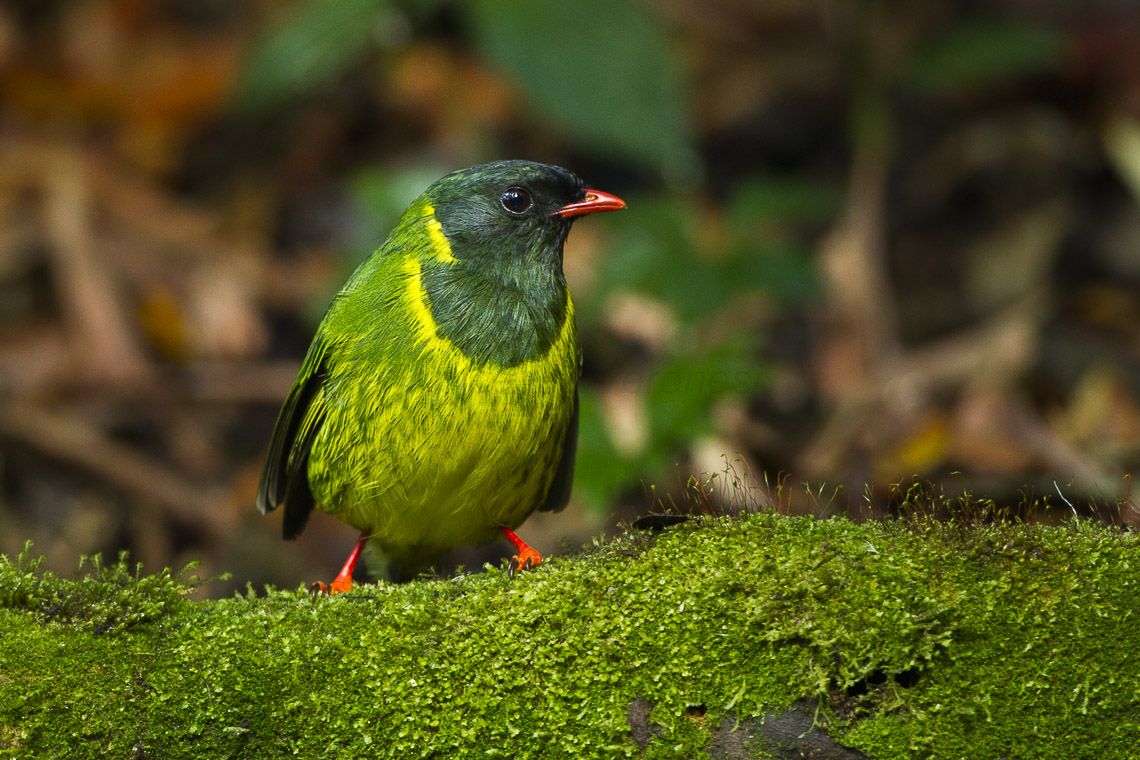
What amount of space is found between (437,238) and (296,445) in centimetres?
75

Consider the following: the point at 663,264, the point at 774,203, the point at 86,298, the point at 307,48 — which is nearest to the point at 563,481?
the point at 663,264

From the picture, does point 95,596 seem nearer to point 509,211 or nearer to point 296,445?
point 296,445

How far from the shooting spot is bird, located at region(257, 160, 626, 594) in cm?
346

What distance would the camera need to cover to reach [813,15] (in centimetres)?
973

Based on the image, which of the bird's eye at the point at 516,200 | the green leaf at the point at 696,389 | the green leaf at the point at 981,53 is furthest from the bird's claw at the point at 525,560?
the green leaf at the point at 981,53

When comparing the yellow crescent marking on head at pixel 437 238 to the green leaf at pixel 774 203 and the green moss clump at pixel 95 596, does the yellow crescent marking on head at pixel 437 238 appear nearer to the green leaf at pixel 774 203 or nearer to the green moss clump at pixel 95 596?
the green moss clump at pixel 95 596

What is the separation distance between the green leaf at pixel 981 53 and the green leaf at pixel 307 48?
318 centimetres

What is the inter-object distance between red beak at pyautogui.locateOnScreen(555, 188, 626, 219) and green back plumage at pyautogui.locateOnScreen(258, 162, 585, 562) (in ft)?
0.08

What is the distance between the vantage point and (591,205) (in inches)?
160

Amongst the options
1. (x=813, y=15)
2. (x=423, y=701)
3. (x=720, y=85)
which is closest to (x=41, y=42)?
(x=720, y=85)

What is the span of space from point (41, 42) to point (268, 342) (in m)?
3.07

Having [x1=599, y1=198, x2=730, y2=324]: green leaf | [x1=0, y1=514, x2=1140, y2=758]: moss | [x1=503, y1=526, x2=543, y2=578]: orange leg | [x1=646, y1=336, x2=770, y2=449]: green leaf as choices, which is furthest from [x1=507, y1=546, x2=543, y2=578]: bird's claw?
[x1=599, y1=198, x2=730, y2=324]: green leaf

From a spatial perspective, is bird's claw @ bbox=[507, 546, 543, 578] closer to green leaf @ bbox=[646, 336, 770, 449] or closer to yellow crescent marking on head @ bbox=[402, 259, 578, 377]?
yellow crescent marking on head @ bbox=[402, 259, 578, 377]

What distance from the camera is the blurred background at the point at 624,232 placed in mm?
6668
